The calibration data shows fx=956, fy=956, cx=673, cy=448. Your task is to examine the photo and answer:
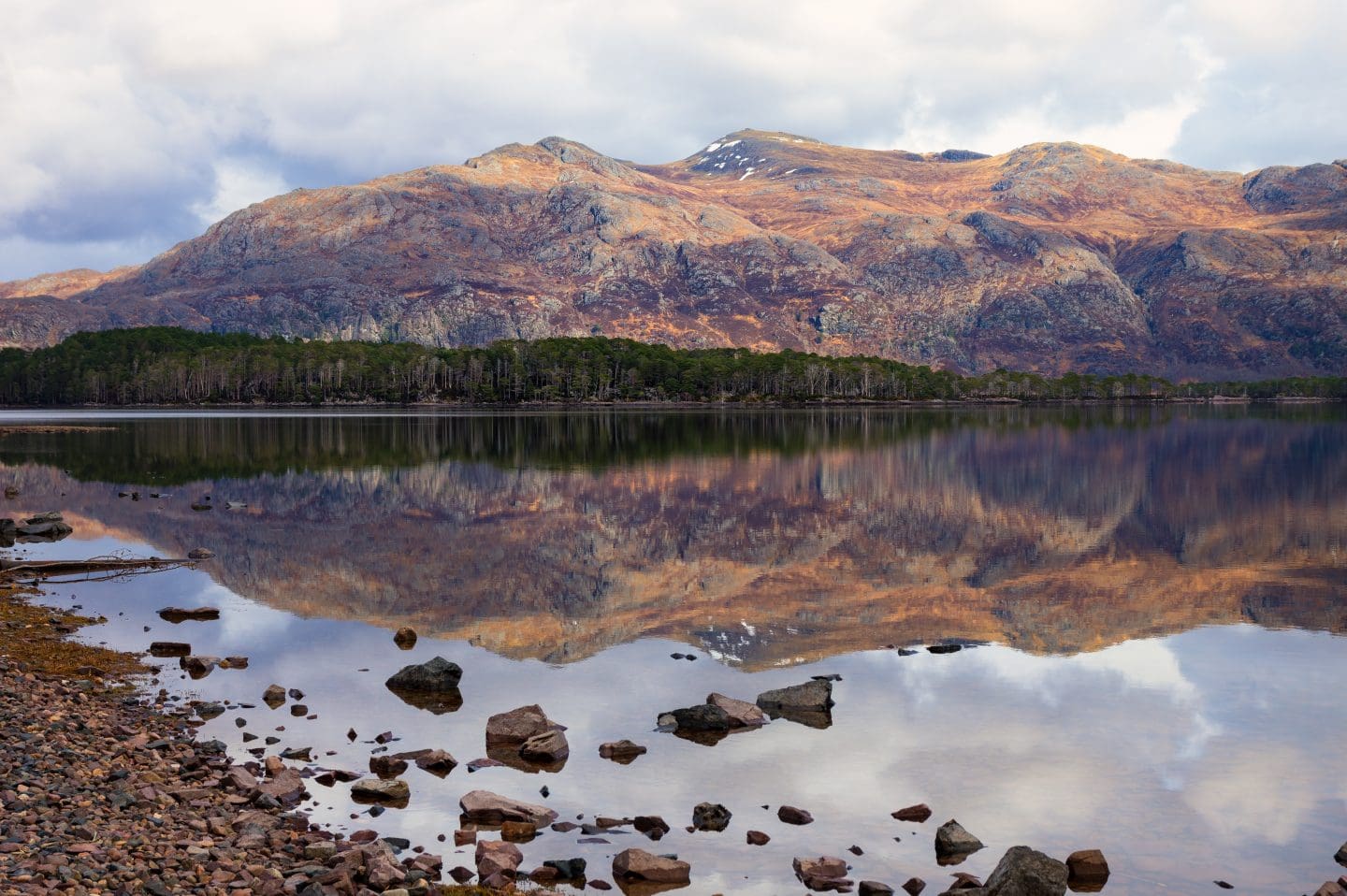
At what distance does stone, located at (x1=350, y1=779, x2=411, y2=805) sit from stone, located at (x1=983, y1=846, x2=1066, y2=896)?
10419 mm

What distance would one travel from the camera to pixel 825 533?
5309 cm

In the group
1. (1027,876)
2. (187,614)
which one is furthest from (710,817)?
(187,614)

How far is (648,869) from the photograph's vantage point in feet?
49.6

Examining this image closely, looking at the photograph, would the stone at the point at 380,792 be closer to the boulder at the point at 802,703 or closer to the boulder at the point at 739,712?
the boulder at the point at 739,712

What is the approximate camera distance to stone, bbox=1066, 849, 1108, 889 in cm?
1545

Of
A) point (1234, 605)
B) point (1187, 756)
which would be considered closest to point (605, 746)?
point (1187, 756)

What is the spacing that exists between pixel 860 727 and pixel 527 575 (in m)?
21.7

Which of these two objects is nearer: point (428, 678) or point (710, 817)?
point (710, 817)

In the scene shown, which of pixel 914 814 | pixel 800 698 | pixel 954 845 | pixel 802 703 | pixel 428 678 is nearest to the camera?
pixel 954 845

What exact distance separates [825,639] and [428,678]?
12787mm

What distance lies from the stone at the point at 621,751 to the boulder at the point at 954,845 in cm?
665

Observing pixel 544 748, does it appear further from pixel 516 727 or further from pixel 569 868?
pixel 569 868

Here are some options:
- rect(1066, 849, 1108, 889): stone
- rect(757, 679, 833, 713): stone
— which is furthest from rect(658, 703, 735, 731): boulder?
rect(1066, 849, 1108, 889): stone

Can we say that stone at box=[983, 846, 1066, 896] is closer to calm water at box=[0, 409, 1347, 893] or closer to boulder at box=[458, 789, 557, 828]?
calm water at box=[0, 409, 1347, 893]
